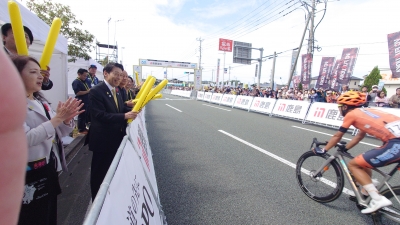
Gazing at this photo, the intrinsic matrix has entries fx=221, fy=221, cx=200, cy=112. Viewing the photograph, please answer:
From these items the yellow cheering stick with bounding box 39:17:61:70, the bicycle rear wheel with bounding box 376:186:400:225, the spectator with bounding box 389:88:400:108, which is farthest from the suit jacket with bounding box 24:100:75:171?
the spectator with bounding box 389:88:400:108

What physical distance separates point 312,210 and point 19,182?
3.33 metres

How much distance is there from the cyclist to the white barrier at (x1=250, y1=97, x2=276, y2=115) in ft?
33.5

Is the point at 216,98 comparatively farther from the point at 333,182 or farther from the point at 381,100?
the point at 333,182

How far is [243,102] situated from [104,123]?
14.0 metres

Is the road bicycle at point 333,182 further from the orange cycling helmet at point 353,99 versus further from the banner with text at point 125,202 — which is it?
Result: the banner with text at point 125,202

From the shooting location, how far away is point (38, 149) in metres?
1.73

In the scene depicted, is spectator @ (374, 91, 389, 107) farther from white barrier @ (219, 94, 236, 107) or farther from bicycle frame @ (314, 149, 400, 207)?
bicycle frame @ (314, 149, 400, 207)

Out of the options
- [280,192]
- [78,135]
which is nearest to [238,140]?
[280,192]

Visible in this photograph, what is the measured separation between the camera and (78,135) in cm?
625

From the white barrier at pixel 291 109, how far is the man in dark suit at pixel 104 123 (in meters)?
9.62

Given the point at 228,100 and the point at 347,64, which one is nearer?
the point at 228,100

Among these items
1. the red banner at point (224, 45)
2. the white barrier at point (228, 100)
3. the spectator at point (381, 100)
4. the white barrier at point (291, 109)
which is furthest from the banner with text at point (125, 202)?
the red banner at point (224, 45)

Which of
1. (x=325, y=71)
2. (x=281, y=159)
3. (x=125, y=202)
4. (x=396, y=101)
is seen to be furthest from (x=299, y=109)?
(x=325, y=71)

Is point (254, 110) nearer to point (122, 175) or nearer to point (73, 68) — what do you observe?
point (73, 68)
